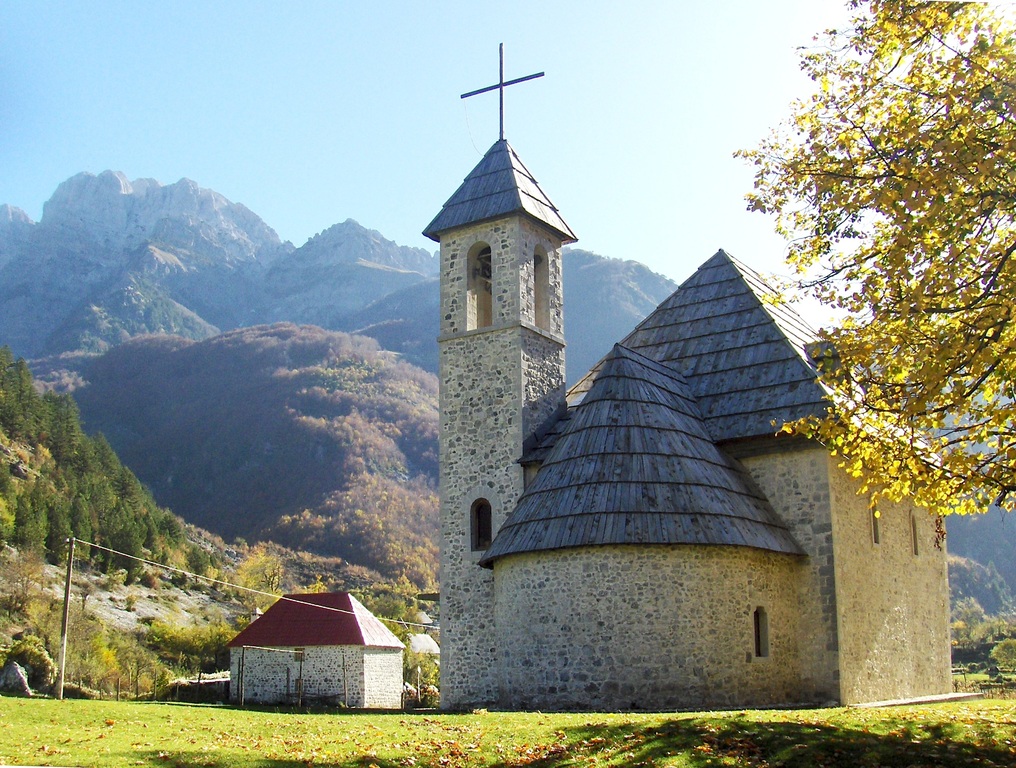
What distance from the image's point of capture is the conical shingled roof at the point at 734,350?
2066 cm

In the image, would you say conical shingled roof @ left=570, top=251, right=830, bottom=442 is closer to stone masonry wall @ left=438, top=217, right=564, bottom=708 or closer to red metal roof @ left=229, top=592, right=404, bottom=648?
stone masonry wall @ left=438, top=217, right=564, bottom=708

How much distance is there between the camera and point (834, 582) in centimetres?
1923

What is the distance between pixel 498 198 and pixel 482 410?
476cm

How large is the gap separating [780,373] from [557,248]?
6.27 m

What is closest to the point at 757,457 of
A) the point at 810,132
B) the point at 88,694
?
the point at 810,132

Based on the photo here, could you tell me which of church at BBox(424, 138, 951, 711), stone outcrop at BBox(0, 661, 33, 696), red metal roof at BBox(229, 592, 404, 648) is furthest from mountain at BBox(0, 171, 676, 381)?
stone outcrop at BBox(0, 661, 33, 696)

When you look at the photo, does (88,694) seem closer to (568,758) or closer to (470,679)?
(470,679)

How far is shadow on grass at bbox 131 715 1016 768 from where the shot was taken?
1088cm

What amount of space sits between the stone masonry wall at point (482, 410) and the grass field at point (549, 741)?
6.70 m

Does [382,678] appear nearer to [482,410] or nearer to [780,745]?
[482,410]

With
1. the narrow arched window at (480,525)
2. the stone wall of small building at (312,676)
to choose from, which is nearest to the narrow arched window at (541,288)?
the narrow arched window at (480,525)

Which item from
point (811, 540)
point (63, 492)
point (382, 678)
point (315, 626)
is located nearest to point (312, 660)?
point (315, 626)

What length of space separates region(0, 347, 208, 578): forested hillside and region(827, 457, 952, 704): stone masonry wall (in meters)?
41.9

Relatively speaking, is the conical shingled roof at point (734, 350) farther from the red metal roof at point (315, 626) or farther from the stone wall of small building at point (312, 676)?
the stone wall of small building at point (312, 676)
